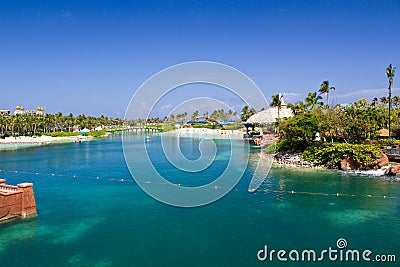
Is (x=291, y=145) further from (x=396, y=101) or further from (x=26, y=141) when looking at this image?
(x=26, y=141)

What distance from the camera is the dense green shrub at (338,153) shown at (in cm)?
3228

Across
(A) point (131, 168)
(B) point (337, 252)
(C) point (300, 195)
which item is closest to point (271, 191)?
(C) point (300, 195)

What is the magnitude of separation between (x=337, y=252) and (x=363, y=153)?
20.9 meters

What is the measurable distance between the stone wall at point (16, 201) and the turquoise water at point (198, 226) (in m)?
0.71

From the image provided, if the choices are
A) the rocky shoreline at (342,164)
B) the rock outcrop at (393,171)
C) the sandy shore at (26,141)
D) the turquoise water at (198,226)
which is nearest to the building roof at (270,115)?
the rocky shoreline at (342,164)

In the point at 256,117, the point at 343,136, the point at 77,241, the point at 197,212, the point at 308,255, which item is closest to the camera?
the point at 308,255

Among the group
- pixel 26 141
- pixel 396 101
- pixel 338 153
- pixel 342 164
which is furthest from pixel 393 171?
pixel 26 141

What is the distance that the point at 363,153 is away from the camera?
32.5 meters

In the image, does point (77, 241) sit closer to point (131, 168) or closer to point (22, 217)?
point (22, 217)

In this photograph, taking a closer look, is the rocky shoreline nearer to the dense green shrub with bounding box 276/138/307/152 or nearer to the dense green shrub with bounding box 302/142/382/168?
the dense green shrub with bounding box 302/142/382/168

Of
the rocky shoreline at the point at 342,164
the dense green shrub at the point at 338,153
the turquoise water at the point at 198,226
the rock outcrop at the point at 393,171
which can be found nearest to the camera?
the turquoise water at the point at 198,226
